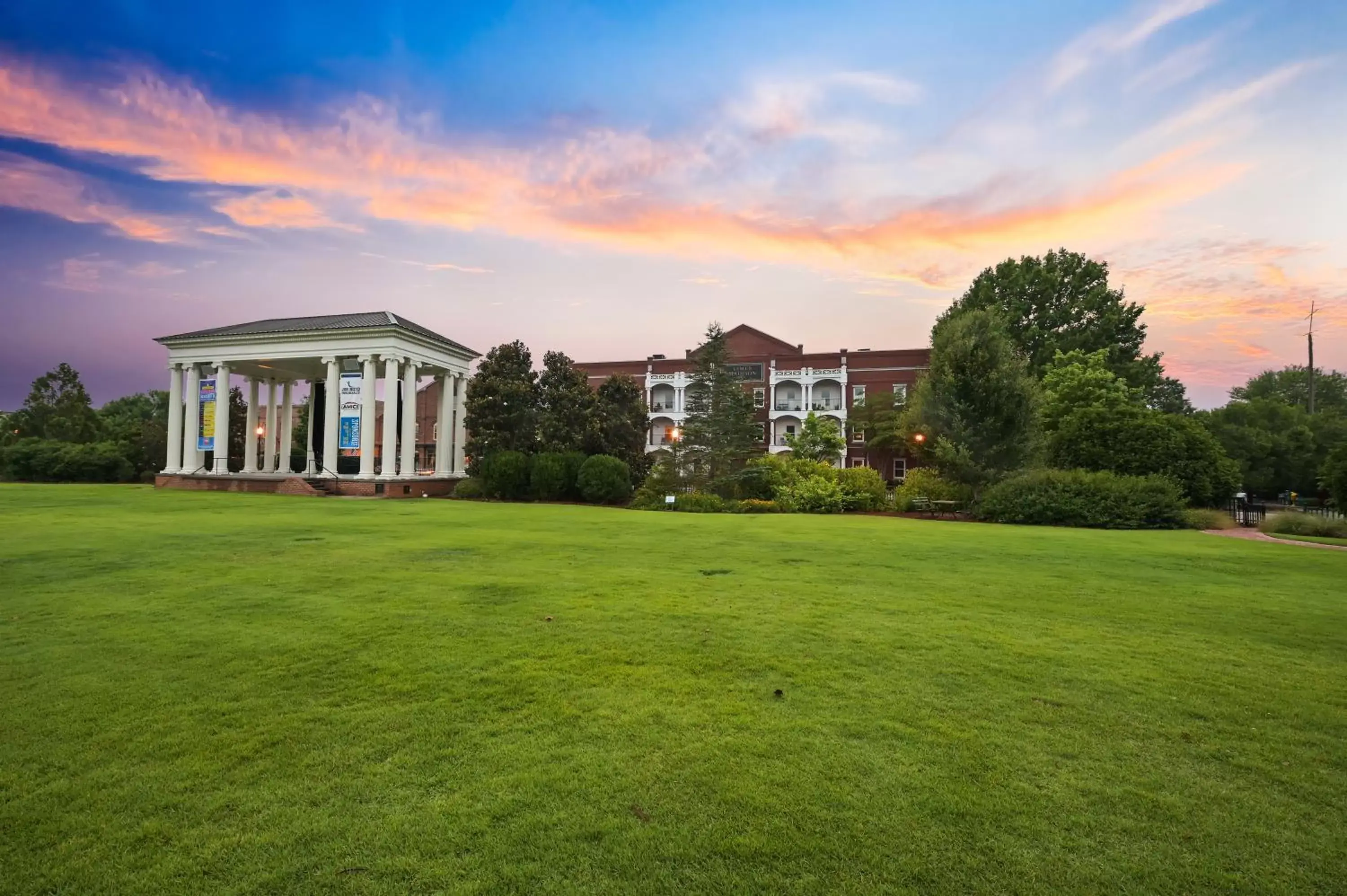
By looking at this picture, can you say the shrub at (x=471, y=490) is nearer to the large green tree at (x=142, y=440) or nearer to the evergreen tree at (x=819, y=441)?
the evergreen tree at (x=819, y=441)

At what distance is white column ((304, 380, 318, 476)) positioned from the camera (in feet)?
136

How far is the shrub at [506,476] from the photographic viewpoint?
3098cm

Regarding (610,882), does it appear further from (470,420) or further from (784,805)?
(470,420)

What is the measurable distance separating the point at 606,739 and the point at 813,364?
176 ft

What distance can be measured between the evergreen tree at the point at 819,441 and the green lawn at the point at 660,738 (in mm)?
34553

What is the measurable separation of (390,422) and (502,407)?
5.97 metres

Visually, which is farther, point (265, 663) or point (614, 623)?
point (614, 623)

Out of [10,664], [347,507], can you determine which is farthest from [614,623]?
[347,507]

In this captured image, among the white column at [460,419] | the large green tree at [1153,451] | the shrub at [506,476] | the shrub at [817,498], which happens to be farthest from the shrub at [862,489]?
the white column at [460,419]

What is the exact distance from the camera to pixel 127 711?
13.3 feet

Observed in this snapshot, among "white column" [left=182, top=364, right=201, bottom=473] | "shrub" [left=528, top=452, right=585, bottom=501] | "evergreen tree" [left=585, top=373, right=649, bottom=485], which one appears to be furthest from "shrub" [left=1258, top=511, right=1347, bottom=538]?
"white column" [left=182, top=364, right=201, bottom=473]

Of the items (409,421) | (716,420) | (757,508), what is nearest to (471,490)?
(409,421)

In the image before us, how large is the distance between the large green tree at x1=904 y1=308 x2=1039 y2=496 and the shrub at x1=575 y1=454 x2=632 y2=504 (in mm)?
13748

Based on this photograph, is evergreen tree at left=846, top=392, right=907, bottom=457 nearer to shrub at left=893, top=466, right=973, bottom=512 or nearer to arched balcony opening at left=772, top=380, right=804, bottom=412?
arched balcony opening at left=772, top=380, right=804, bottom=412
